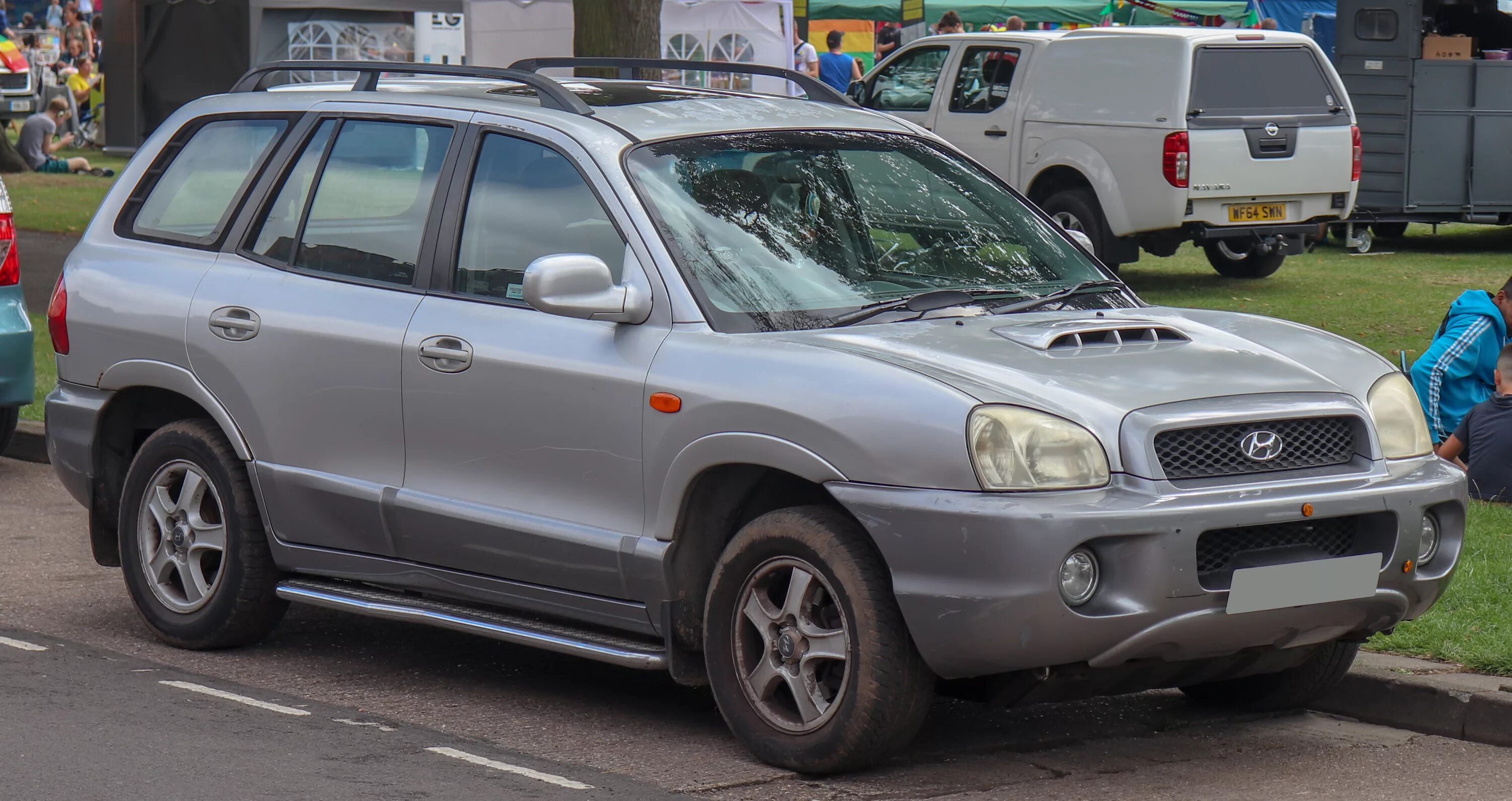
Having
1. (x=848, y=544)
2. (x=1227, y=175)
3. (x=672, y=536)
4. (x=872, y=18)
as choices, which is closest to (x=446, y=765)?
(x=672, y=536)

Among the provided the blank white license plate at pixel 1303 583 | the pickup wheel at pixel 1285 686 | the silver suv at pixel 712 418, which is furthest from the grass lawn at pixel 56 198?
the blank white license plate at pixel 1303 583

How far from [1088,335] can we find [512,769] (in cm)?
185

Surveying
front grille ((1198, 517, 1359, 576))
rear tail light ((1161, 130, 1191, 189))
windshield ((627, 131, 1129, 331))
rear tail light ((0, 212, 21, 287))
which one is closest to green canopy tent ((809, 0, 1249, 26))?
rear tail light ((1161, 130, 1191, 189))

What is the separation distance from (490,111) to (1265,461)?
2.48 metres

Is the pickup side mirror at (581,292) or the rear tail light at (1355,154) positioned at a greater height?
the pickup side mirror at (581,292)

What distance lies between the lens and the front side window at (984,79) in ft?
57.7

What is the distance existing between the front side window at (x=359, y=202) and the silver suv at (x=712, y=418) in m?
0.01

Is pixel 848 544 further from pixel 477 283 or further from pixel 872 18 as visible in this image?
pixel 872 18

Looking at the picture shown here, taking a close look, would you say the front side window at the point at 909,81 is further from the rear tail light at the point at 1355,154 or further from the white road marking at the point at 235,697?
the white road marking at the point at 235,697

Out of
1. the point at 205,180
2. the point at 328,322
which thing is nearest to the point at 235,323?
the point at 328,322

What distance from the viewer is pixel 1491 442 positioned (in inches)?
330

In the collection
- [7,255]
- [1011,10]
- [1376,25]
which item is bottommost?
[7,255]

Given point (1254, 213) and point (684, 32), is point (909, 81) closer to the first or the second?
point (1254, 213)

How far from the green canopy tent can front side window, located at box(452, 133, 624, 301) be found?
27833 millimetres
